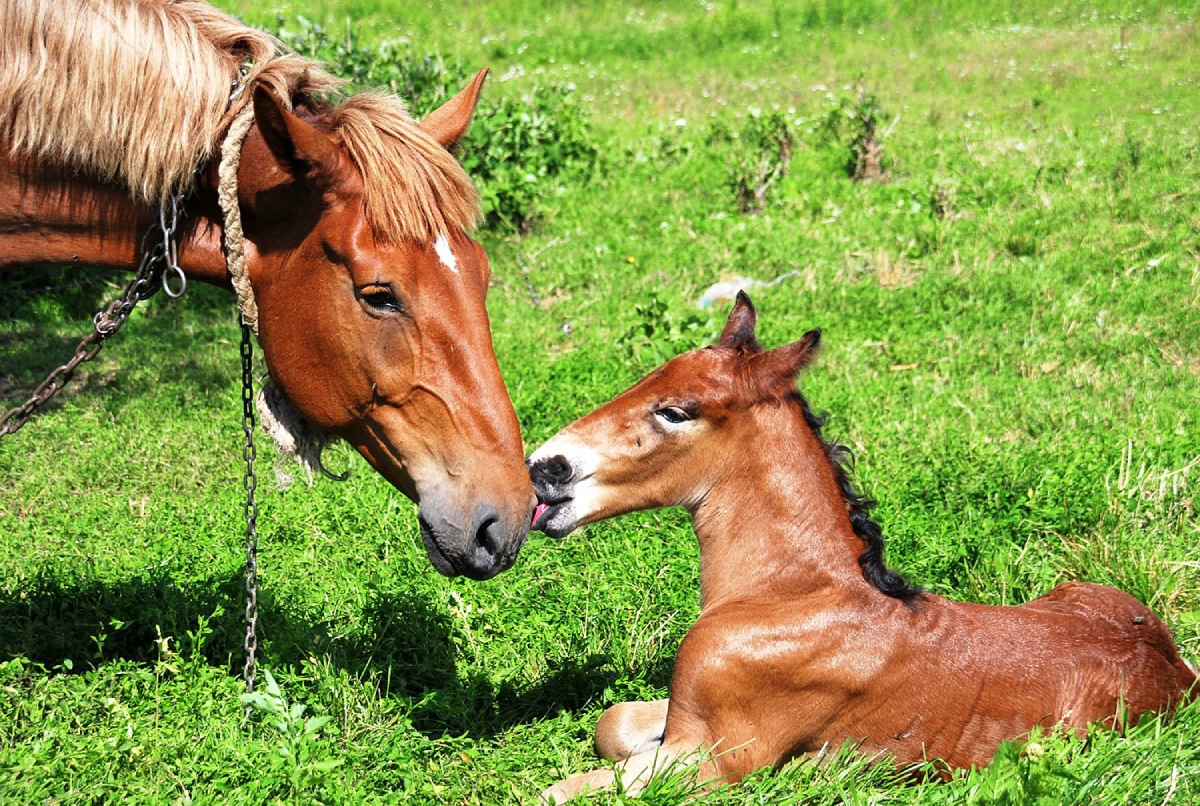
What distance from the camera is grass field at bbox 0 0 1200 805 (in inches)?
136

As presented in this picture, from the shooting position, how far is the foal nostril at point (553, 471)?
371 centimetres

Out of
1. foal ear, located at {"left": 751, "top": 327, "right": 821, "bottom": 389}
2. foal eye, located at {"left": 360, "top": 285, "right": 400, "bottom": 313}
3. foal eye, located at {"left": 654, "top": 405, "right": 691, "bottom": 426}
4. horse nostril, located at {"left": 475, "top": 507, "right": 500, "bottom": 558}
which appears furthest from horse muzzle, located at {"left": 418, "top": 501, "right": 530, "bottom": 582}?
foal ear, located at {"left": 751, "top": 327, "right": 821, "bottom": 389}

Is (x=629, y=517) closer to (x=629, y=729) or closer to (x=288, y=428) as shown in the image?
(x=629, y=729)

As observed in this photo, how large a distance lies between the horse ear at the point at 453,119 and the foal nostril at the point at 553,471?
1131 millimetres

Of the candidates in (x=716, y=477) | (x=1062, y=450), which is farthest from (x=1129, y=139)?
(x=716, y=477)

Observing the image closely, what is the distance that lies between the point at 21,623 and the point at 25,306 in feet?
15.0

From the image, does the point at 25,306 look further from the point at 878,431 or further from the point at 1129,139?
the point at 1129,139

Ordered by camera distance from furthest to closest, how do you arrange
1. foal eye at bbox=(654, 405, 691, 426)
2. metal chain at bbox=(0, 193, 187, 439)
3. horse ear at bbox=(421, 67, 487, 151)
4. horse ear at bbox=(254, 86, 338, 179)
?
1. foal eye at bbox=(654, 405, 691, 426)
2. horse ear at bbox=(421, 67, 487, 151)
3. metal chain at bbox=(0, 193, 187, 439)
4. horse ear at bbox=(254, 86, 338, 179)

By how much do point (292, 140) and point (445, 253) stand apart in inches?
20.0

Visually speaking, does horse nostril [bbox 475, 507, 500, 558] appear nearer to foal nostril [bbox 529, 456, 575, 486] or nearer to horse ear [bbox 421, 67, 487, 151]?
foal nostril [bbox 529, 456, 575, 486]

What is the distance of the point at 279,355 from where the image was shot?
3.17m

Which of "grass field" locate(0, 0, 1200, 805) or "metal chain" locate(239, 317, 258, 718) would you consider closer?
"metal chain" locate(239, 317, 258, 718)

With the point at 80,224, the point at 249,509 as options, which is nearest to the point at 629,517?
the point at 249,509

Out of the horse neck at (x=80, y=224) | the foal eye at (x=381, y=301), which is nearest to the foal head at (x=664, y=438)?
the foal eye at (x=381, y=301)
